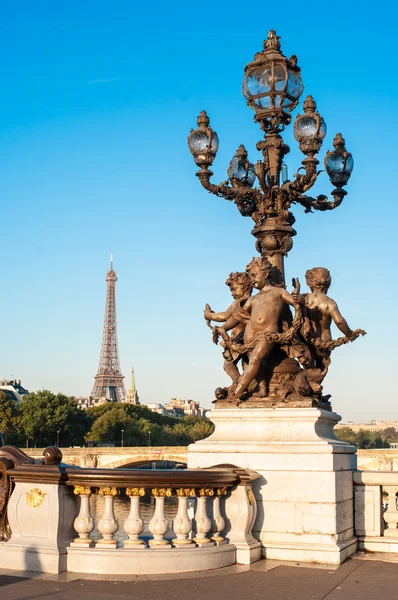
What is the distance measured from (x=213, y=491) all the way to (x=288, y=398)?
1.69 meters

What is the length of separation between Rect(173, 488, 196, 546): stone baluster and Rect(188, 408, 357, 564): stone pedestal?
1.16 meters

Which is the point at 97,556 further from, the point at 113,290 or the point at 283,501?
the point at 113,290

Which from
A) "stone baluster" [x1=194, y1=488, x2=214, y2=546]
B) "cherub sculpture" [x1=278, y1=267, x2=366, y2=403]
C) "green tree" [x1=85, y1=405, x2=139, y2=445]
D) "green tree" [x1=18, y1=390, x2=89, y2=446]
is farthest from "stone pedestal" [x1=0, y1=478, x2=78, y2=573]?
"green tree" [x1=85, y1=405, x2=139, y2=445]

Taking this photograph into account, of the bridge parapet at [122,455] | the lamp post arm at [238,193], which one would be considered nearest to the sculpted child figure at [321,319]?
the lamp post arm at [238,193]

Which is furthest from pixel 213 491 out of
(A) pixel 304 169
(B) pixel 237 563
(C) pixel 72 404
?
(C) pixel 72 404

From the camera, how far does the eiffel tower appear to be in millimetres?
156800

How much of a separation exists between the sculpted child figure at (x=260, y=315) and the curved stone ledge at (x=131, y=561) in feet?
7.89

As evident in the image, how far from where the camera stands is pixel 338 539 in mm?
9094

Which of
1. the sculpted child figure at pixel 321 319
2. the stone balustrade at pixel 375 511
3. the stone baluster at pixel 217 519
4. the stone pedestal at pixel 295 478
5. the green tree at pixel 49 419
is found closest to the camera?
the stone baluster at pixel 217 519

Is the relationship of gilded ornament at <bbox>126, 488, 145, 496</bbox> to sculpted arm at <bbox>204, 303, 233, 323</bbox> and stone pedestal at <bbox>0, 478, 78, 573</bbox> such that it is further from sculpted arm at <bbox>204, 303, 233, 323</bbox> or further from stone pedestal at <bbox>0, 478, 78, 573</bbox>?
sculpted arm at <bbox>204, 303, 233, 323</bbox>

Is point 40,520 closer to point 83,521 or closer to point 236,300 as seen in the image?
point 83,521

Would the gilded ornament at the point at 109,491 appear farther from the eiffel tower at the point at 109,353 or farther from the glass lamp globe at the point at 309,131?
the eiffel tower at the point at 109,353

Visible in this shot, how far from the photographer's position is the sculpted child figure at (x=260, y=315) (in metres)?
9.94

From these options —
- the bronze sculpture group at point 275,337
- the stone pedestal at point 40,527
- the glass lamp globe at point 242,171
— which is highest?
the glass lamp globe at point 242,171
